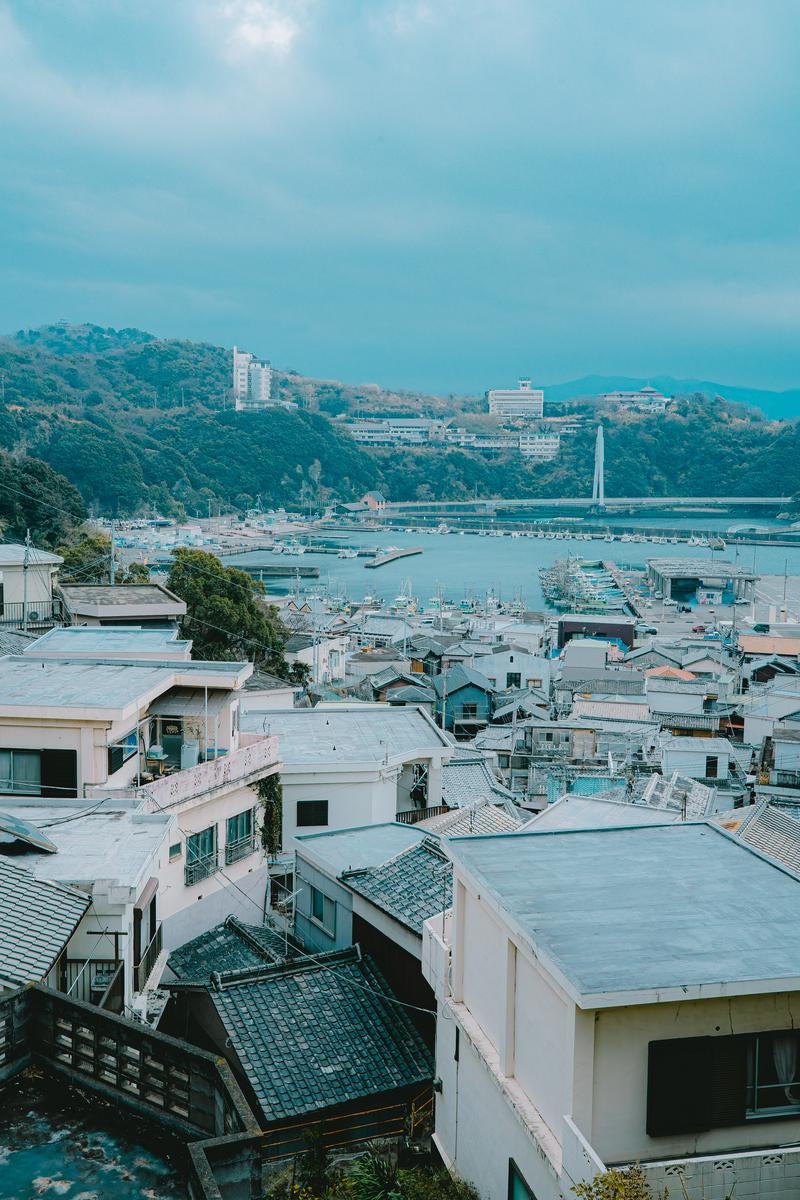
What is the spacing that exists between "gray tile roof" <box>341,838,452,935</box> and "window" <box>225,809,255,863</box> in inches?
41.2

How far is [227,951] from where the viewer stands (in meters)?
3.98

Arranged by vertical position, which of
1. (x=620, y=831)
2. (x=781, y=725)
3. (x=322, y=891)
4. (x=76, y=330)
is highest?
(x=76, y=330)

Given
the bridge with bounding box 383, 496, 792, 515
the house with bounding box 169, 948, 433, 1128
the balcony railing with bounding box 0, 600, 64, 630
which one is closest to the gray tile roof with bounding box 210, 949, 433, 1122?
the house with bounding box 169, 948, 433, 1128

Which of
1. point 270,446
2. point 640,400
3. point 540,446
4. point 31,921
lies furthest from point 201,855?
point 640,400

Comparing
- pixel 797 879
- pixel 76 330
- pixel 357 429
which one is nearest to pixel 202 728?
pixel 797 879

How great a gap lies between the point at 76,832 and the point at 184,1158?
6.12 feet

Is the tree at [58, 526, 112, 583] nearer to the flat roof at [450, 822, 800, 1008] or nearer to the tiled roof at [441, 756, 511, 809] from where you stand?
the tiled roof at [441, 756, 511, 809]

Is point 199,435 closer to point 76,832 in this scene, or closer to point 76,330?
point 76,330

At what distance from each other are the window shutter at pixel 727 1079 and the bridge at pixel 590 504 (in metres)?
66.2

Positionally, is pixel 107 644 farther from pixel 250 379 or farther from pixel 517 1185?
pixel 250 379

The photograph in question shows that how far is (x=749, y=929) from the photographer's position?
2109mm

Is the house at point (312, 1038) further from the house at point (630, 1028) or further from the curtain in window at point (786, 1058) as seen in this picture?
the curtain in window at point (786, 1058)

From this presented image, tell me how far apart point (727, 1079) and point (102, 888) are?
1.60 m

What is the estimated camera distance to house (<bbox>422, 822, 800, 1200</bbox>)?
1863mm
